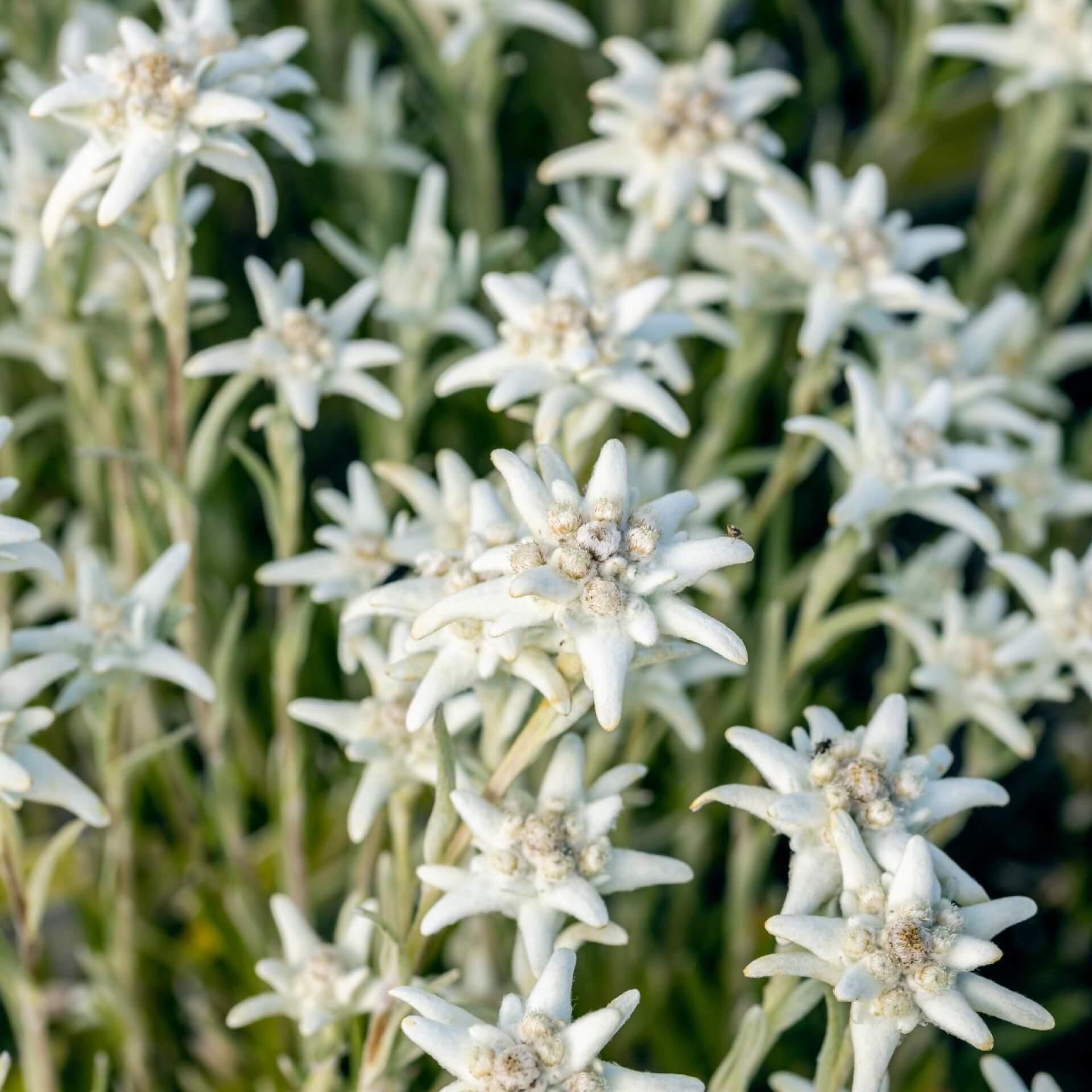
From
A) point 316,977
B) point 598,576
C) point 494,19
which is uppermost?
point 494,19

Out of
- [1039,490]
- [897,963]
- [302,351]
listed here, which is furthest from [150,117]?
[1039,490]

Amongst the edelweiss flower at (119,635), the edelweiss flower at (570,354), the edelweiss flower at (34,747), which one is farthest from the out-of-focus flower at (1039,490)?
the edelweiss flower at (34,747)

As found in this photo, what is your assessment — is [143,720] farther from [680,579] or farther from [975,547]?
[975,547]

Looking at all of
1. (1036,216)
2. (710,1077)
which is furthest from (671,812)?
(1036,216)

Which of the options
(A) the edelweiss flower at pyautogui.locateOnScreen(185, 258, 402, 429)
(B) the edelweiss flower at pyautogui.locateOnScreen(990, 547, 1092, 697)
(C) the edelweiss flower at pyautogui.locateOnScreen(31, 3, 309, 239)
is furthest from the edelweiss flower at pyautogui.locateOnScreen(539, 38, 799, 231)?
(B) the edelweiss flower at pyautogui.locateOnScreen(990, 547, 1092, 697)

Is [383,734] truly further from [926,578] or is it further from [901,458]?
[926,578]

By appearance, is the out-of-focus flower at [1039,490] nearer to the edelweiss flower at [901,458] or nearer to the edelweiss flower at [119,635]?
the edelweiss flower at [901,458]
